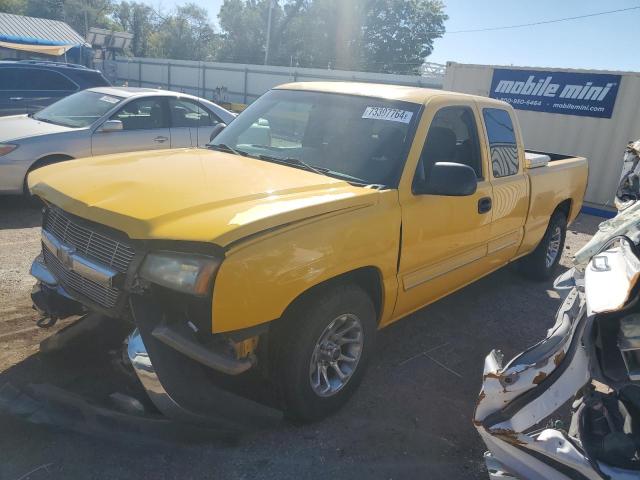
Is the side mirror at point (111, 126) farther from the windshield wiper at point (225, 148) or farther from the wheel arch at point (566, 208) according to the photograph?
the wheel arch at point (566, 208)

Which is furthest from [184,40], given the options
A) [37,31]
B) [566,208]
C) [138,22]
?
[566,208]

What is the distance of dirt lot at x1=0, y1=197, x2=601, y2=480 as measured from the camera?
2699mm

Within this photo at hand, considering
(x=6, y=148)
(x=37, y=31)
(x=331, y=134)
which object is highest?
(x=37, y=31)

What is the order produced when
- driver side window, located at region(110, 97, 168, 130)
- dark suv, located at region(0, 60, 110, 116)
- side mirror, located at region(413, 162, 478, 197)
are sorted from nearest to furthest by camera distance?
side mirror, located at region(413, 162, 478, 197), driver side window, located at region(110, 97, 168, 130), dark suv, located at region(0, 60, 110, 116)

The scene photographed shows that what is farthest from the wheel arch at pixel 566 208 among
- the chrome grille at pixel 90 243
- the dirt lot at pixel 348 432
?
the chrome grille at pixel 90 243

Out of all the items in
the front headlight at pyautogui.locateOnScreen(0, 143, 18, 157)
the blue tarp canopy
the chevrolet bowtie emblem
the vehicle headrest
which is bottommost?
the front headlight at pyautogui.locateOnScreen(0, 143, 18, 157)

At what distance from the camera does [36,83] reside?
33.4 ft

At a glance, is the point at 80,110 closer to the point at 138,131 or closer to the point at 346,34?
the point at 138,131

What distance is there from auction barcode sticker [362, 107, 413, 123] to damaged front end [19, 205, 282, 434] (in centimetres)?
179

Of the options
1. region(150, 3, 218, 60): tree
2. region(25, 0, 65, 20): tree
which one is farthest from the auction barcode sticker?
region(25, 0, 65, 20): tree

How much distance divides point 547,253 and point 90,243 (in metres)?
4.85

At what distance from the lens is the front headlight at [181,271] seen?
7.75 feet

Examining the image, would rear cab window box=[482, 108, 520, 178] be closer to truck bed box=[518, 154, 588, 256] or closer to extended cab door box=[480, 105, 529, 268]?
extended cab door box=[480, 105, 529, 268]

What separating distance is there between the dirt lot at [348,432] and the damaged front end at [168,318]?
0.22 m
